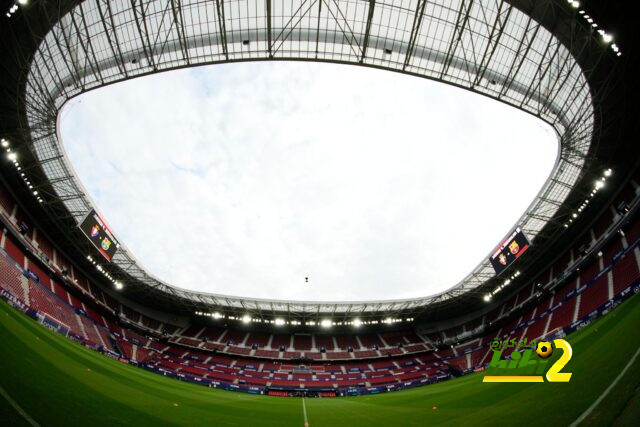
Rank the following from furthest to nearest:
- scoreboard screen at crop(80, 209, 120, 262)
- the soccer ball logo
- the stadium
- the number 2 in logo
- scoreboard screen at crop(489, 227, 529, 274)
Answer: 1. scoreboard screen at crop(489, 227, 529, 274)
2. scoreboard screen at crop(80, 209, 120, 262)
3. the stadium
4. the number 2 in logo
5. the soccer ball logo

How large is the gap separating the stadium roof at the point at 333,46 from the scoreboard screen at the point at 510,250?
34.7 ft

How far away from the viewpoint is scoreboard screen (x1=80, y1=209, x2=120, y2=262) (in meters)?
30.1

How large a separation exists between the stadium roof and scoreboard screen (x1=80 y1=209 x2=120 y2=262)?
26.2ft

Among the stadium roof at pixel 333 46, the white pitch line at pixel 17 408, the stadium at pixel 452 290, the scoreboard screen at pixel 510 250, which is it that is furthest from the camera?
the scoreboard screen at pixel 510 250

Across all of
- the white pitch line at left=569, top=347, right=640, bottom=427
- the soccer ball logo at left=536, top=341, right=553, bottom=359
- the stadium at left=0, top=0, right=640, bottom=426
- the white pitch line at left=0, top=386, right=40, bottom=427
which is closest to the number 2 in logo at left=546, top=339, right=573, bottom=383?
the stadium at left=0, top=0, right=640, bottom=426

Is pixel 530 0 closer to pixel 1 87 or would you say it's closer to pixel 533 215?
pixel 533 215

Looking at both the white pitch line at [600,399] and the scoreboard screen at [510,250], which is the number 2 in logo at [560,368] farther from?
the scoreboard screen at [510,250]

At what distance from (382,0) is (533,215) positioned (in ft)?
95.2

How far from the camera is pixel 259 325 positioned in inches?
2296

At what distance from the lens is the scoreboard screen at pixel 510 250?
107 ft

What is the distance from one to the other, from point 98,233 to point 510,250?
150 feet

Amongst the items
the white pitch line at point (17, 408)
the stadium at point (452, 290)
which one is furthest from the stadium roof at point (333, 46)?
the white pitch line at point (17, 408)

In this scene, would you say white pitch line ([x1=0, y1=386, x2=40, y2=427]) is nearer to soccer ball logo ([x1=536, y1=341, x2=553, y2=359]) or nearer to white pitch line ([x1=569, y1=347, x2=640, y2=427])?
white pitch line ([x1=569, y1=347, x2=640, y2=427])

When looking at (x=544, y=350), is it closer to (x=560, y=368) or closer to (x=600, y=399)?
(x=560, y=368)
